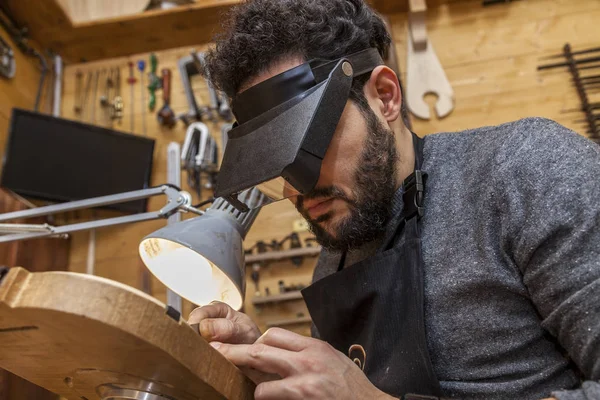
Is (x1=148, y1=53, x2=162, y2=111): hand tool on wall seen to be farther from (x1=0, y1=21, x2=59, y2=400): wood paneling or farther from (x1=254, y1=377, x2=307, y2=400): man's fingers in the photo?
(x1=254, y1=377, x2=307, y2=400): man's fingers

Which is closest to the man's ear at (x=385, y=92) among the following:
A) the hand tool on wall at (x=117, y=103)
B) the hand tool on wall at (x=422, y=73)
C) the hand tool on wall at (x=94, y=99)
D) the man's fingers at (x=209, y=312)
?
the man's fingers at (x=209, y=312)

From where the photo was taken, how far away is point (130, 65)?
8.92 ft

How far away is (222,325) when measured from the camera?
2.89 feet

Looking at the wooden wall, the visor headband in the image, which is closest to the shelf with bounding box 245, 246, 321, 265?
the wooden wall

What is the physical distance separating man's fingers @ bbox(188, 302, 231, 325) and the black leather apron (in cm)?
24

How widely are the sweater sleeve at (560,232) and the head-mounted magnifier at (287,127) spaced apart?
34 centimetres

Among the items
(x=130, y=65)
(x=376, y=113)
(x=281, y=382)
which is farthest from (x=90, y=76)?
(x=281, y=382)

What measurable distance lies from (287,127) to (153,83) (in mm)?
1870

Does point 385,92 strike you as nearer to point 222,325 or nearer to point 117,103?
point 222,325

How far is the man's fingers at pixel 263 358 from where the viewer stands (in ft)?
2.35

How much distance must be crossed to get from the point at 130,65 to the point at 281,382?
240 cm

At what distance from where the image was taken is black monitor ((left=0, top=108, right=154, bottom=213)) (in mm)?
2229

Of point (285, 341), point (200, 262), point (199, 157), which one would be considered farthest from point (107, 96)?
point (285, 341)

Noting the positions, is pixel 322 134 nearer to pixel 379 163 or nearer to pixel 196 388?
pixel 379 163
